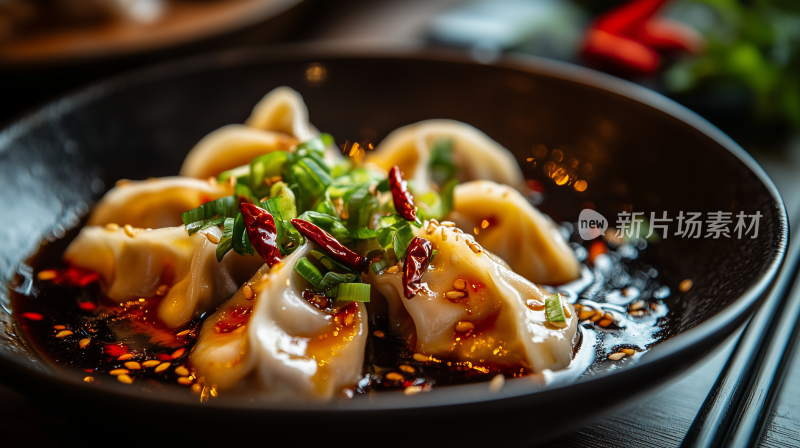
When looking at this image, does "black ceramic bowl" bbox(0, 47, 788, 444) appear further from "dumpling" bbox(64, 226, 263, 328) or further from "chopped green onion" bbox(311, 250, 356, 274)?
"chopped green onion" bbox(311, 250, 356, 274)

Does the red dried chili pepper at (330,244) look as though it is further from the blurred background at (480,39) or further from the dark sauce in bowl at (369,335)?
the blurred background at (480,39)

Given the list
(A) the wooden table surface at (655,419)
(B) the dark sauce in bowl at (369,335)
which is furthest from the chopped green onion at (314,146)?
(A) the wooden table surface at (655,419)

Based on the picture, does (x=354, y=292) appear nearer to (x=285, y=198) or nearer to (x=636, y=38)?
(x=285, y=198)

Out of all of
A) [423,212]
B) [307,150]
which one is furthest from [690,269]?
[307,150]

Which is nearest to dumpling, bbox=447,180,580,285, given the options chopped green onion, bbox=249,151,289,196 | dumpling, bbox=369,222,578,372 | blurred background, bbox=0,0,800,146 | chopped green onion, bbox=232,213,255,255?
dumpling, bbox=369,222,578,372

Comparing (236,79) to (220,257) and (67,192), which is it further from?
→ (220,257)
